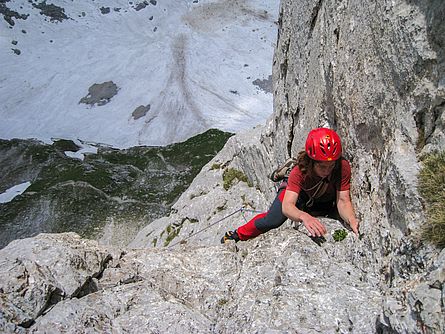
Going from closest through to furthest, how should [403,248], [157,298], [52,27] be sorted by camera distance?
[403,248] < [157,298] < [52,27]

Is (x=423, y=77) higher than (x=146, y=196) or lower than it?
higher

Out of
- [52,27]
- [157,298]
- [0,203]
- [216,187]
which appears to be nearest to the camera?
[157,298]

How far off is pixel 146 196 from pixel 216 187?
16374 mm

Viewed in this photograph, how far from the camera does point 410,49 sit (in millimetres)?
7188

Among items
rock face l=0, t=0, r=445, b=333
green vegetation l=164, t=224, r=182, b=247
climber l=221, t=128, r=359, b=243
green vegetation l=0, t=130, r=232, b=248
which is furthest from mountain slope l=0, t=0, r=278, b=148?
climber l=221, t=128, r=359, b=243

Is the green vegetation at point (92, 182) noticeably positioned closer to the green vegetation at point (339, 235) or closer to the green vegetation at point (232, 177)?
the green vegetation at point (232, 177)

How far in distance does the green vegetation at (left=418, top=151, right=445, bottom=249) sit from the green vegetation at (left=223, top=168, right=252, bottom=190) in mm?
16339

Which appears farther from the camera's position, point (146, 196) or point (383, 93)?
point (146, 196)

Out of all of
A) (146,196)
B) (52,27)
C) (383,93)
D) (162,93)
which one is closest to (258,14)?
(162,93)

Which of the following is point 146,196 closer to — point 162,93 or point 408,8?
point 162,93

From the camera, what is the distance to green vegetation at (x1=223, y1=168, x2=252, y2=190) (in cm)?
2350

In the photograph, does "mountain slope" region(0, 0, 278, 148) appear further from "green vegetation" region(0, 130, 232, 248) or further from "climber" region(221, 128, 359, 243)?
"climber" region(221, 128, 359, 243)

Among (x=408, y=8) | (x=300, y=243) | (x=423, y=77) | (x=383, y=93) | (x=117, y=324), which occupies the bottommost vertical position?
(x=117, y=324)

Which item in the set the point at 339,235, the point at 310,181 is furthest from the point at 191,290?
the point at 310,181
